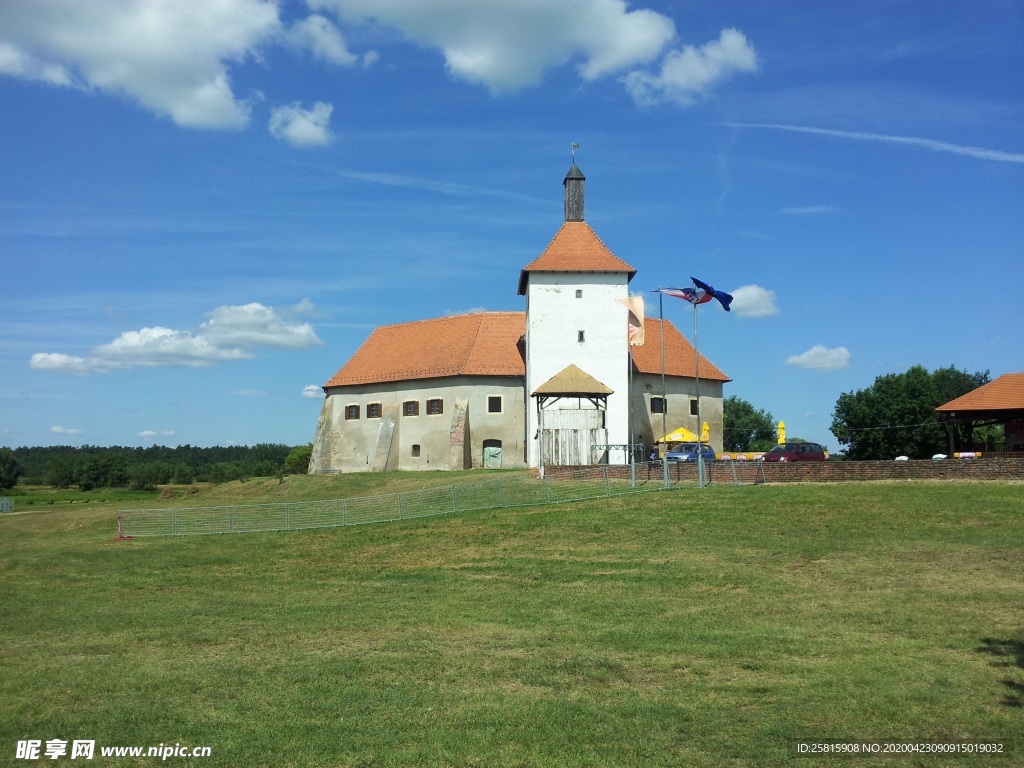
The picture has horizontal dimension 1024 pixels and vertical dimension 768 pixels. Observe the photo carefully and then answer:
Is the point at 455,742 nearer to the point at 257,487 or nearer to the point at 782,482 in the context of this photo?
the point at 782,482

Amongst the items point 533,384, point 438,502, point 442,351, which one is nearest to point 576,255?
point 533,384

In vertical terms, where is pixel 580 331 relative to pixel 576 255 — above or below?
below

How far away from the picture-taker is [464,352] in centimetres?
5297

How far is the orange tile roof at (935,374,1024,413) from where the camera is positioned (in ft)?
133

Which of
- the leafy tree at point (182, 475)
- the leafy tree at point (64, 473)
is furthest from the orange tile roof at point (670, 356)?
the leafy tree at point (64, 473)

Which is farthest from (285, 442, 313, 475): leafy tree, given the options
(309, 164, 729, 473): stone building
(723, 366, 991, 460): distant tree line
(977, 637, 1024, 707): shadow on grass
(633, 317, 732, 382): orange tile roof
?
(977, 637, 1024, 707): shadow on grass

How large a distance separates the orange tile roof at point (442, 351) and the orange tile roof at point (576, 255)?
15.1 feet

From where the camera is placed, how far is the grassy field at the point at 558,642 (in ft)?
27.6

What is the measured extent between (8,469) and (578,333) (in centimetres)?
9360

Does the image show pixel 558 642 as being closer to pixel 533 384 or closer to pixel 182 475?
pixel 533 384

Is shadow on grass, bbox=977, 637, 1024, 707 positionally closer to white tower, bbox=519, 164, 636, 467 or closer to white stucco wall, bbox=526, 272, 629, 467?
white tower, bbox=519, 164, 636, 467

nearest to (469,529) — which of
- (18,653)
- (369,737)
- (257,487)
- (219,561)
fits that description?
(219,561)

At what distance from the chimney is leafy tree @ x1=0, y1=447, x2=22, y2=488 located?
291 ft

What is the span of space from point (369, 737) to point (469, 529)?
16800 mm
